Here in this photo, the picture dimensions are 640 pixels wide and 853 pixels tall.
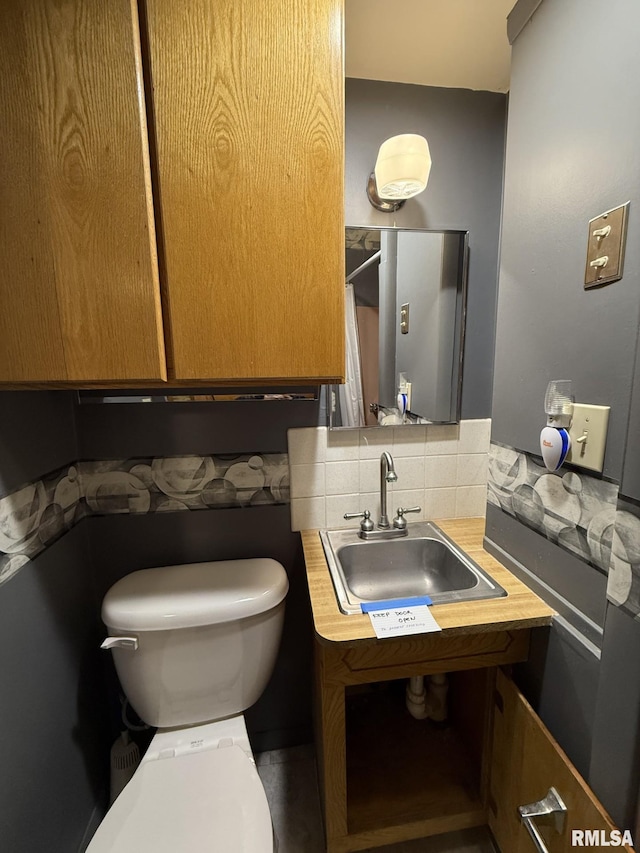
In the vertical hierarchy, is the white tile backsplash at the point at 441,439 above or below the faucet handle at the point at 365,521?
above

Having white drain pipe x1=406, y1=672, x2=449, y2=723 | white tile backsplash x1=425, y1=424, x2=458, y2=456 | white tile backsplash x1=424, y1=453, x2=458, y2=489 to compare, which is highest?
white tile backsplash x1=425, y1=424, x2=458, y2=456

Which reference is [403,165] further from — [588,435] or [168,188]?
[588,435]

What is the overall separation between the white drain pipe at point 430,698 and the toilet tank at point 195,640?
60cm

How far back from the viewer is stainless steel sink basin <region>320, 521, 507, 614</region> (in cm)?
114

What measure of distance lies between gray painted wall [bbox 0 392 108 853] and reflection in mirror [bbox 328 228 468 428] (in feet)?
2.72

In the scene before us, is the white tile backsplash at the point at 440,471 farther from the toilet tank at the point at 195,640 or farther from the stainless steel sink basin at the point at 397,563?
the toilet tank at the point at 195,640

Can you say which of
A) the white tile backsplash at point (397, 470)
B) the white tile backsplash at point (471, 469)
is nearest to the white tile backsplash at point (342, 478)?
the white tile backsplash at point (397, 470)

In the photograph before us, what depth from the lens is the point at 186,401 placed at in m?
1.09

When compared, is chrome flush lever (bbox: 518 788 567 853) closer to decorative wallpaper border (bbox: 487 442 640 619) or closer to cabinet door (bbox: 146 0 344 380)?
decorative wallpaper border (bbox: 487 442 640 619)

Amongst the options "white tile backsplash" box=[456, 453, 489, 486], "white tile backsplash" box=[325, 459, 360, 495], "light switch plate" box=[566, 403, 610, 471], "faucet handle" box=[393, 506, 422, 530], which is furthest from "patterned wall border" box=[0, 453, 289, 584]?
"light switch plate" box=[566, 403, 610, 471]

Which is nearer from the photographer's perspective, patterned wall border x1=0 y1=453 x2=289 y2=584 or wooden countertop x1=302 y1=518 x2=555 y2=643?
wooden countertop x1=302 y1=518 x2=555 y2=643

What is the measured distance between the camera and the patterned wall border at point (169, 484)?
3.60 ft

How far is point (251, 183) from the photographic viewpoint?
0.68 m

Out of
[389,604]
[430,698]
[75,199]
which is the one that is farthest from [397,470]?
[75,199]
